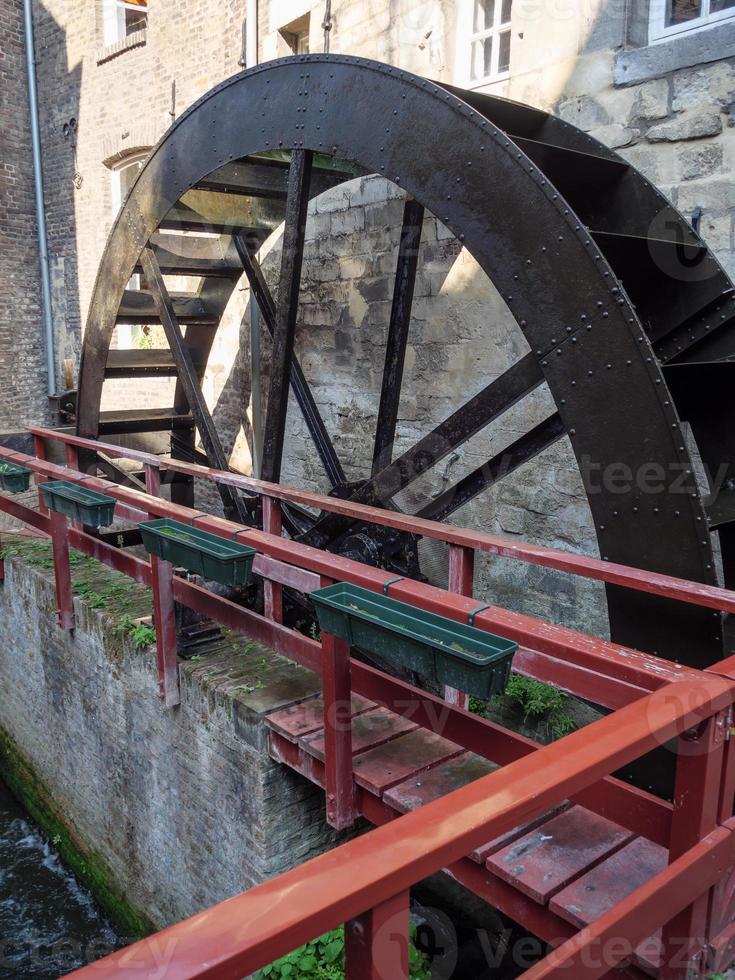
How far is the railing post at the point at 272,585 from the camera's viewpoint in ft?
11.2

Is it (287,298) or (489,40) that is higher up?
(489,40)

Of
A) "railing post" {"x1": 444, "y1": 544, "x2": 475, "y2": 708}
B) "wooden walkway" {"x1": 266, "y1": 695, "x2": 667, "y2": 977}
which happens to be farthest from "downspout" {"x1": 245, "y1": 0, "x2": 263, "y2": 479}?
"wooden walkway" {"x1": 266, "y1": 695, "x2": 667, "y2": 977}

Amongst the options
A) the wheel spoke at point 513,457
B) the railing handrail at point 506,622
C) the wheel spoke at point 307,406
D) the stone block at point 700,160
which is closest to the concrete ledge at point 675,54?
the stone block at point 700,160

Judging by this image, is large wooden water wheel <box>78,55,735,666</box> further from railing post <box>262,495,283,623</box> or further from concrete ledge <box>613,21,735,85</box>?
concrete ledge <box>613,21,735,85</box>

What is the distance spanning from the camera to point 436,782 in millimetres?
2432

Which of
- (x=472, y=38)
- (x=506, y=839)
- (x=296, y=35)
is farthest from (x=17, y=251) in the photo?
(x=506, y=839)

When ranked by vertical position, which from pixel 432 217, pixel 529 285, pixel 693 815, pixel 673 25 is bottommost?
pixel 693 815

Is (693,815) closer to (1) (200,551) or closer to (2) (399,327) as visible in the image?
(1) (200,551)

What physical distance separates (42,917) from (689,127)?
17.0 ft

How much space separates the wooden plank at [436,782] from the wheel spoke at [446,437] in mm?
1326

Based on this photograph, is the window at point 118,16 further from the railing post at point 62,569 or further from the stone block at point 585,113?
the railing post at point 62,569

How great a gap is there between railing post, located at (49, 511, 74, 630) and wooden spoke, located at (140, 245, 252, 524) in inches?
44.7

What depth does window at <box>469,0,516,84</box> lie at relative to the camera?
4609 millimetres

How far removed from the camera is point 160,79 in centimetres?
750
